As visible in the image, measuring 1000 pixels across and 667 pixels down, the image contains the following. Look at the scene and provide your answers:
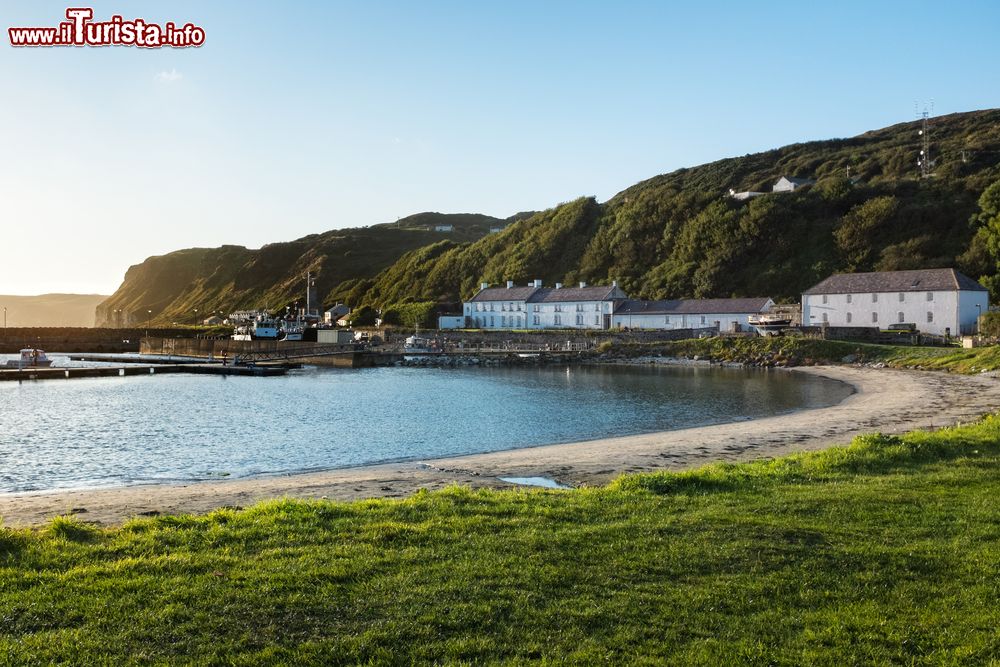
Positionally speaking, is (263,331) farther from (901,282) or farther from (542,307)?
(901,282)

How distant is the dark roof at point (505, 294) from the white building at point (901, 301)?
39858 mm

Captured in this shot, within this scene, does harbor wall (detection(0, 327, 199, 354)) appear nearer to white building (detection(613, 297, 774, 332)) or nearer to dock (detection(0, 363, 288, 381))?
dock (detection(0, 363, 288, 381))

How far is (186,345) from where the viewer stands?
359ft

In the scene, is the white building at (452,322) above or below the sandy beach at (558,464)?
above

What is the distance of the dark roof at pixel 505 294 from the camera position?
111 metres

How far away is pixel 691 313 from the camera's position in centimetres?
9256

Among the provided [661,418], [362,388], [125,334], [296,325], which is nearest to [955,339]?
[661,418]

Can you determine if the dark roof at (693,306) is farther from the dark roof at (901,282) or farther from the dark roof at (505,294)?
the dark roof at (505,294)

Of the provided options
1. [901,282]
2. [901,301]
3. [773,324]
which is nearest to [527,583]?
[773,324]

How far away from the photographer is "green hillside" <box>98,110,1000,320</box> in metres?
104

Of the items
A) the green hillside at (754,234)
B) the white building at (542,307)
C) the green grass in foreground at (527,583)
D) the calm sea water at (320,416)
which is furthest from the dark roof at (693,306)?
the green grass in foreground at (527,583)

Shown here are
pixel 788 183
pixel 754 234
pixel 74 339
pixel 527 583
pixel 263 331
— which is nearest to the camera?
pixel 527 583

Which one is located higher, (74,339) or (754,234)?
(754,234)

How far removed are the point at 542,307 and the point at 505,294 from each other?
8169mm
